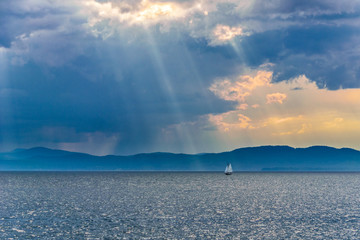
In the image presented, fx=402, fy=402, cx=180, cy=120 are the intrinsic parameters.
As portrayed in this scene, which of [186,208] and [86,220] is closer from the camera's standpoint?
[86,220]

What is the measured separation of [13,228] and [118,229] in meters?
11.1

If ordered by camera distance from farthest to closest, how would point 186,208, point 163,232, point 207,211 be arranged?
1. point 186,208
2. point 207,211
3. point 163,232

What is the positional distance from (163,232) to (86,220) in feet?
43.6

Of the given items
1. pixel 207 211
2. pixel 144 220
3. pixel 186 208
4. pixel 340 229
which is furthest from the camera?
pixel 186 208

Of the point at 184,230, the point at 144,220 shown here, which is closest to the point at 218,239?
the point at 184,230

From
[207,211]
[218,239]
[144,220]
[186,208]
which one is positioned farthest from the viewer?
[186,208]

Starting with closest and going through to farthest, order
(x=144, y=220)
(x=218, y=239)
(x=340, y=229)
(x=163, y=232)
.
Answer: (x=218, y=239) → (x=163, y=232) → (x=340, y=229) → (x=144, y=220)

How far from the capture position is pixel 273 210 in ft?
203

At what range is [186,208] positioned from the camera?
Result: 209 ft

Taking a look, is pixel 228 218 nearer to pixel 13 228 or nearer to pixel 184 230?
pixel 184 230

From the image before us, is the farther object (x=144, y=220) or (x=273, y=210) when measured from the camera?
(x=273, y=210)

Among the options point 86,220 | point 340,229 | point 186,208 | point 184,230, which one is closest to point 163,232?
point 184,230

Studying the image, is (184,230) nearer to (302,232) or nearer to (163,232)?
(163,232)

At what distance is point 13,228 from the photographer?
139 feet
